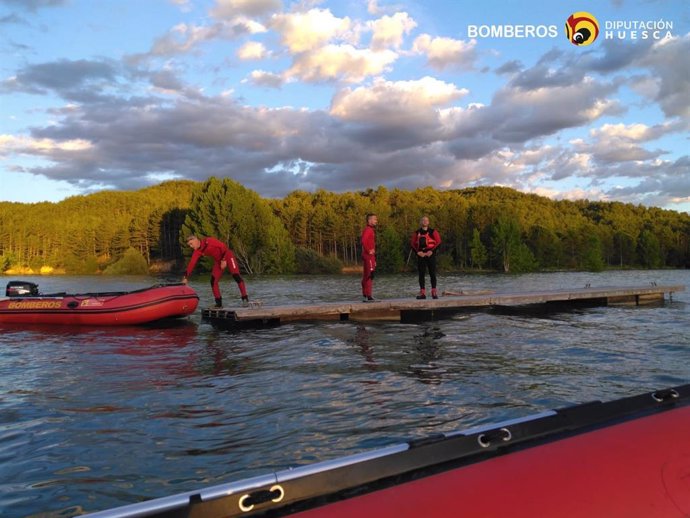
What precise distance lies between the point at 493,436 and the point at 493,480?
1.28 feet

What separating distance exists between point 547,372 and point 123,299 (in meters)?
10.5

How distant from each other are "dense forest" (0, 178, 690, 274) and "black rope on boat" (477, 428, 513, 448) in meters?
64.6

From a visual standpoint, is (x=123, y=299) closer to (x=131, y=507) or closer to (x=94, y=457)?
(x=94, y=457)

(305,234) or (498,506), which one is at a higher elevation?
(305,234)

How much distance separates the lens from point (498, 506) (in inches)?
76.7

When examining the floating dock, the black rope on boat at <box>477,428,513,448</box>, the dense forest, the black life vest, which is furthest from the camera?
the dense forest

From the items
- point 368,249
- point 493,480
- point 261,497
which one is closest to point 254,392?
point 261,497

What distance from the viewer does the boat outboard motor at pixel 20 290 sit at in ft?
47.9

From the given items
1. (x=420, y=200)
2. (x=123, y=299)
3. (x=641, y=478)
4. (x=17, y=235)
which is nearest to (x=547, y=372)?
(x=641, y=478)

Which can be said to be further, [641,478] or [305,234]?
[305,234]

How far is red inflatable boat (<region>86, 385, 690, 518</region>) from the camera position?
6.25 feet

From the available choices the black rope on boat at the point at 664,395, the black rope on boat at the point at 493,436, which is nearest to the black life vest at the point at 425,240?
the black rope on boat at the point at 664,395

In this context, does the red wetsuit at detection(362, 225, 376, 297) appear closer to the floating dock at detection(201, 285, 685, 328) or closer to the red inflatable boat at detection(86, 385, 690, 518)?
the floating dock at detection(201, 285, 685, 328)

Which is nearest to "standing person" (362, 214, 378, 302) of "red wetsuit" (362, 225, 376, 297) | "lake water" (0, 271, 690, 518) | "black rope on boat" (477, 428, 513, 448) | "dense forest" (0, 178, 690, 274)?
"red wetsuit" (362, 225, 376, 297)
